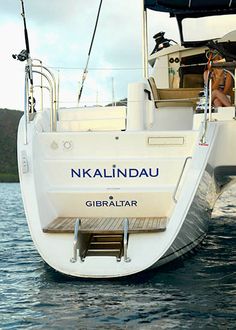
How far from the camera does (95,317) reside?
4.71 metres

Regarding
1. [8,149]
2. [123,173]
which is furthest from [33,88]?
[8,149]

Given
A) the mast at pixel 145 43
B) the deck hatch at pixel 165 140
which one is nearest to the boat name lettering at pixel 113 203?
the deck hatch at pixel 165 140

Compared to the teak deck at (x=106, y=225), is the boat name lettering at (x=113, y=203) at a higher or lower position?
higher

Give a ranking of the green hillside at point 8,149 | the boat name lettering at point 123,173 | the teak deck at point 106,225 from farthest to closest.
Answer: the green hillside at point 8,149
the boat name lettering at point 123,173
the teak deck at point 106,225

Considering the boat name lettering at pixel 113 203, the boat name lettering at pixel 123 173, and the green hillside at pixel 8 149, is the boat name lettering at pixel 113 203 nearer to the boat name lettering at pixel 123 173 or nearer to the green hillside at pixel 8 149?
the boat name lettering at pixel 123 173

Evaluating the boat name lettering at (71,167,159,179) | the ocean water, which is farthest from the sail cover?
the ocean water

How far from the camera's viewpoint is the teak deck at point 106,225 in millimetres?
5852

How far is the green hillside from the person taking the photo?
9211cm

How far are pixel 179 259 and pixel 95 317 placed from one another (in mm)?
1911

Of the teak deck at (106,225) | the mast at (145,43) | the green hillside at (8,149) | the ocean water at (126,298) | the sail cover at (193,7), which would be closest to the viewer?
the ocean water at (126,298)

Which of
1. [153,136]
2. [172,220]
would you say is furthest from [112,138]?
[172,220]

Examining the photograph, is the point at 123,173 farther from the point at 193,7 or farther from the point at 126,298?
the point at 193,7

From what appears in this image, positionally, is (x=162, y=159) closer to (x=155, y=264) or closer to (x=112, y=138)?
(x=112, y=138)

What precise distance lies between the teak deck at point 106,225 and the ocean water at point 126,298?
46 centimetres
